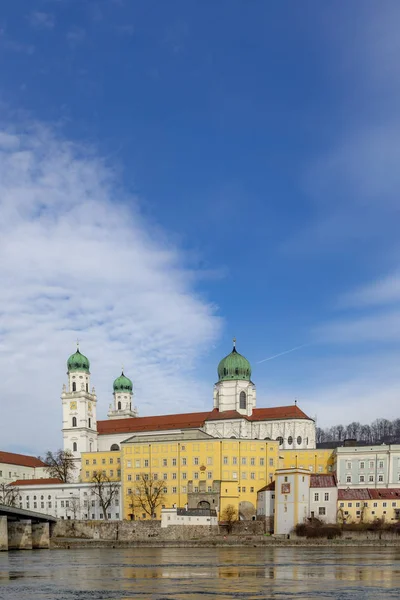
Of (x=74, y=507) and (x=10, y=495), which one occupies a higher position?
(x=10, y=495)

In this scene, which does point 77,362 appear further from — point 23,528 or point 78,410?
point 23,528

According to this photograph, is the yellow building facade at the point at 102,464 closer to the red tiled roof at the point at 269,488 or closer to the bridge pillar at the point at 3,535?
the red tiled roof at the point at 269,488

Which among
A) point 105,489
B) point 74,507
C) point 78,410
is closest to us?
point 105,489

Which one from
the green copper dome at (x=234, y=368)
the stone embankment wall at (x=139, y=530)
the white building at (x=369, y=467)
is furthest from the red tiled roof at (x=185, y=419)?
the stone embankment wall at (x=139, y=530)

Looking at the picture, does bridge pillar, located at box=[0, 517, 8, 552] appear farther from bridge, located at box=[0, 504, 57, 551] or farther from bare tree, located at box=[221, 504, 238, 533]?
bare tree, located at box=[221, 504, 238, 533]

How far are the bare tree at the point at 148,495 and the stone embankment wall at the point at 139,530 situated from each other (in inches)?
401

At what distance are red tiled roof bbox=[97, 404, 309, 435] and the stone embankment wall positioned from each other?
107ft

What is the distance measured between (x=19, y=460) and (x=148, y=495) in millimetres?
48829

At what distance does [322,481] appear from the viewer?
278 feet

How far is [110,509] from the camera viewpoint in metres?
100

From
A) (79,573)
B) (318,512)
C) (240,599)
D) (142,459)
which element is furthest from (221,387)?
(240,599)

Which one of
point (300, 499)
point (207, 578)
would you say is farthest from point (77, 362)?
point (207, 578)

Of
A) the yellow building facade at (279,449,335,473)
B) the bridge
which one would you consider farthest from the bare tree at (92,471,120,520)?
the yellow building facade at (279,449,335,473)

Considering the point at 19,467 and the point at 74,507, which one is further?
the point at 19,467
